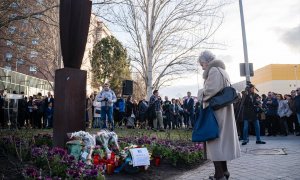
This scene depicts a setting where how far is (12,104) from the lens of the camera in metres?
19.3

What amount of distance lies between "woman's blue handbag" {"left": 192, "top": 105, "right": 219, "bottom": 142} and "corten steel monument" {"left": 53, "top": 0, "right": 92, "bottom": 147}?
9.86ft

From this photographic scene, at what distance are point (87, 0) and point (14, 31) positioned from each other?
43.7 ft

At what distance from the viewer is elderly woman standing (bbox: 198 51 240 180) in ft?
17.1

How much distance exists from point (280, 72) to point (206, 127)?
40.8 m

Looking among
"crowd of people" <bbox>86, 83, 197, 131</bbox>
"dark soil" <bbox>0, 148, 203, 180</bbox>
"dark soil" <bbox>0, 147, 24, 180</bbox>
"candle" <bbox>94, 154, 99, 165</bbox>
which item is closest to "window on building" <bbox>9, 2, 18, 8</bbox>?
"crowd of people" <bbox>86, 83, 197, 131</bbox>

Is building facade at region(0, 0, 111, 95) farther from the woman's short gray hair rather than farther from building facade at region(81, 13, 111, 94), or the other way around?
the woman's short gray hair

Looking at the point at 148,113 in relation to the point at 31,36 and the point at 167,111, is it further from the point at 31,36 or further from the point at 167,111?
the point at 31,36

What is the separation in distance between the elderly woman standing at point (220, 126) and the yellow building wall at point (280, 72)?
128 ft

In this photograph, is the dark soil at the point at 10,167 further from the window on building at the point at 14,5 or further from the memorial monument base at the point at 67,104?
the window on building at the point at 14,5

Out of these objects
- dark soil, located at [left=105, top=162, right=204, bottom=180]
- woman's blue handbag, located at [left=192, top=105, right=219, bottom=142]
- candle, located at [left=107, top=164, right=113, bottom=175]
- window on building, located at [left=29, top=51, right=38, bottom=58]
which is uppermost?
window on building, located at [left=29, top=51, right=38, bottom=58]

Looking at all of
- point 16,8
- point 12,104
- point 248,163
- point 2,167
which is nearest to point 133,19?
point 12,104

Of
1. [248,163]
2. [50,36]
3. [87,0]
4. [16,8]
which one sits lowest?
[248,163]

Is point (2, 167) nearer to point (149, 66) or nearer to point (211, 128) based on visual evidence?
point (211, 128)

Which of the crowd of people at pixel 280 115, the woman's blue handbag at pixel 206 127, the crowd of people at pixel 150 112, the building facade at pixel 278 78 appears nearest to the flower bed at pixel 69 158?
the woman's blue handbag at pixel 206 127
